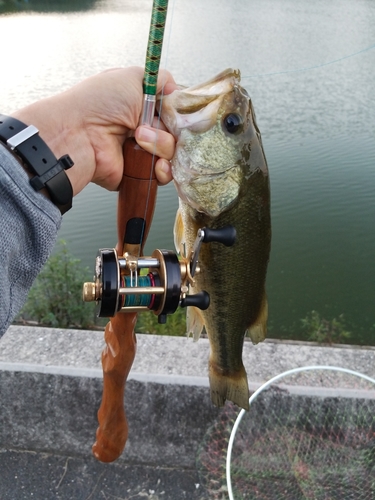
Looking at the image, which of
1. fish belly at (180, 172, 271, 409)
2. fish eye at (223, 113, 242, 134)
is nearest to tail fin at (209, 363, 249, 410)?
fish belly at (180, 172, 271, 409)

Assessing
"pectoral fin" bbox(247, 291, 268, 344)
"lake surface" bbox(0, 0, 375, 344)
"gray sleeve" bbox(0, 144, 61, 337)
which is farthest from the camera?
"lake surface" bbox(0, 0, 375, 344)

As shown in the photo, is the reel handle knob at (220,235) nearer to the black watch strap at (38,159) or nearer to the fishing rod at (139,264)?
the fishing rod at (139,264)

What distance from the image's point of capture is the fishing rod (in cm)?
146

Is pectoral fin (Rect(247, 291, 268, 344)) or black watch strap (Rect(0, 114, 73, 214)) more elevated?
black watch strap (Rect(0, 114, 73, 214))

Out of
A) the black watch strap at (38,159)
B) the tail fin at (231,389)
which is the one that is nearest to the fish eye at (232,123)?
the black watch strap at (38,159)

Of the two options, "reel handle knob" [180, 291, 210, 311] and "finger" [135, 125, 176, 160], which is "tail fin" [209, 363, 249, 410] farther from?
"finger" [135, 125, 176, 160]

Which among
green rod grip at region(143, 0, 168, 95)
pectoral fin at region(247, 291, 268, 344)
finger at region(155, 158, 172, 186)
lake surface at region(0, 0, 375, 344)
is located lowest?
lake surface at region(0, 0, 375, 344)

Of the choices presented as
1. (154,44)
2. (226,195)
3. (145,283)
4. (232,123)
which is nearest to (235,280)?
(226,195)

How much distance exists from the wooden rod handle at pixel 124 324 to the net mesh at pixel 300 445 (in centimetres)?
83

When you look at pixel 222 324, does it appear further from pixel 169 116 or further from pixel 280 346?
pixel 280 346

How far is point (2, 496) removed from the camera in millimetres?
2592

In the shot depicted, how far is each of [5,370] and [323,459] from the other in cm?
180

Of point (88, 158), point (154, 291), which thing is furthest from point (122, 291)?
point (88, 158)

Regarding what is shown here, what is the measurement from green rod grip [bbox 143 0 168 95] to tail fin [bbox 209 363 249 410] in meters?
1.16
